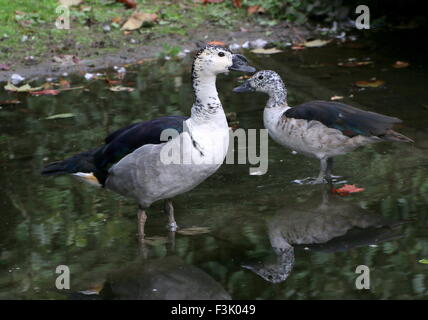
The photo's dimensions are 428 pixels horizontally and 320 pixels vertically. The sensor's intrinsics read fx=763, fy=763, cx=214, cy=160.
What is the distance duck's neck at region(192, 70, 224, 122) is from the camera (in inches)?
213

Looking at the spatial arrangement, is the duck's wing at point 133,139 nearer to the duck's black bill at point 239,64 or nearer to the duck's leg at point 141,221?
the duck's leg at point 141,221

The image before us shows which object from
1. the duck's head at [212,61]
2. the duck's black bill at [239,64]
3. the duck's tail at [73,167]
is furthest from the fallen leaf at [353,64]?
the duck's tail at [73,167]

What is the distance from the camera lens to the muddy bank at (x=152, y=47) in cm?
1028

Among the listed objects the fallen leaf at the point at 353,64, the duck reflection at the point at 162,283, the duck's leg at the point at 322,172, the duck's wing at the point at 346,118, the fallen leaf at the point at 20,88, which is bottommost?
the duck reflection at the point at 162,283

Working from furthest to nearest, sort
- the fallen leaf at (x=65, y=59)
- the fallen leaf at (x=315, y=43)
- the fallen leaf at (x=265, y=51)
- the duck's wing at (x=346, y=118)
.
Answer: the fallen leaf at (x=315, y=43) → the fallen leaf at (x=265, y=51) → the fallen leaf at (x=65, y=59) → the duck's wing at (x=346, y=118)

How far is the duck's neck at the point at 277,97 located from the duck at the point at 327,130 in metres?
0.11

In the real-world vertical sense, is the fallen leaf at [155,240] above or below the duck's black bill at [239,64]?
below

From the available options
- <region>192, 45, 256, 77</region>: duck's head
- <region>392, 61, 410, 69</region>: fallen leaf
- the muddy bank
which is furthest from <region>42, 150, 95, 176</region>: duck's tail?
<region>392, 61, 410, 69</region>: fallen leaf

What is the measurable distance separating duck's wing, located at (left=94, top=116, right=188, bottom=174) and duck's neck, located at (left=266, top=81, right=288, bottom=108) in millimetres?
1507

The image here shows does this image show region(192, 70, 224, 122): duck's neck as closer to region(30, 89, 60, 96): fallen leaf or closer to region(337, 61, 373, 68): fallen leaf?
region(30, 89, 60, 96): fallen leaf
